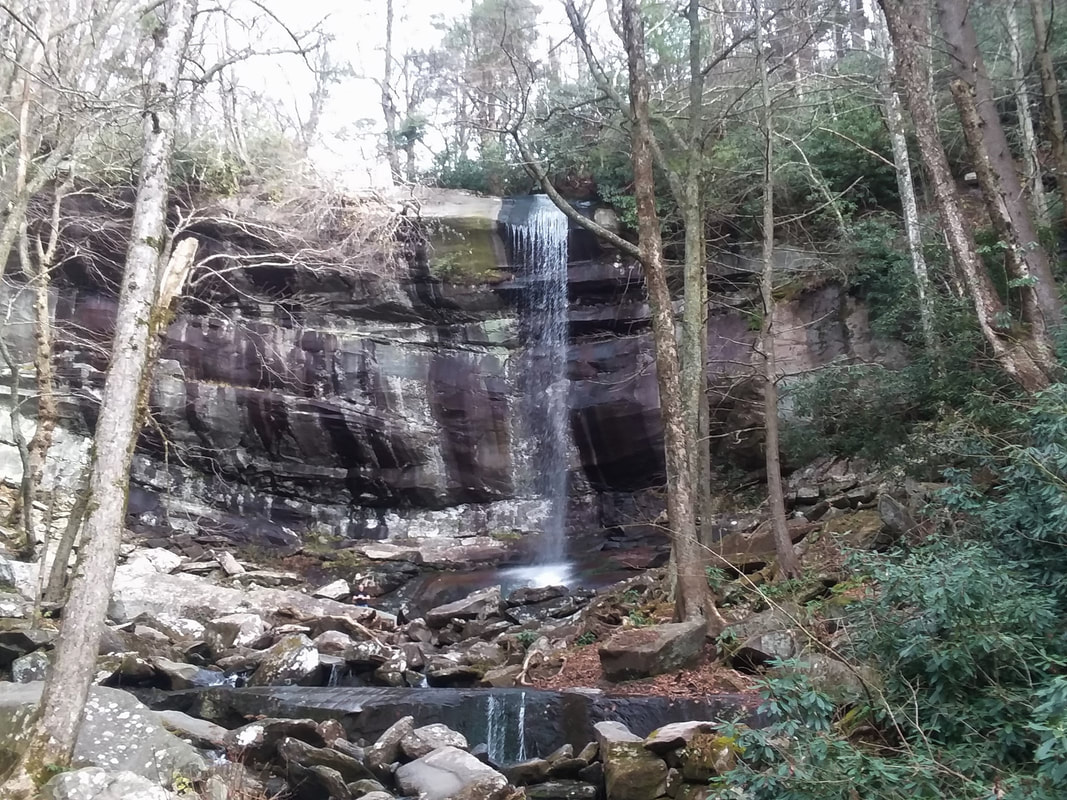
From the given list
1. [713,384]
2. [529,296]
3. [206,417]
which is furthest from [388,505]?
[713,384]

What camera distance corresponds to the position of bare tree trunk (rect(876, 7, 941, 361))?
10.5m

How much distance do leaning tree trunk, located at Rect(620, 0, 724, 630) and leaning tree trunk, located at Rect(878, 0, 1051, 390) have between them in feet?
8.97

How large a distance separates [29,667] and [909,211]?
44.0 ft

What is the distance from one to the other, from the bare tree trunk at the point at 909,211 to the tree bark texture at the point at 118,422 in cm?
933

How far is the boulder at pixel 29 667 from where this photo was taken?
7.30 metres

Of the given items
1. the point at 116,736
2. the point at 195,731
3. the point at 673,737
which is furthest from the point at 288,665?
the point at 673,737

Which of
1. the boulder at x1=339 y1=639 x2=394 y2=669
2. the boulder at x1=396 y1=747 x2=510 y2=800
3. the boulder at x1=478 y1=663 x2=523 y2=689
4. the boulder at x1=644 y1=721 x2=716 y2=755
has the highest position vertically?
the boulder at x1=644 y1=721 x2=716 y2=755

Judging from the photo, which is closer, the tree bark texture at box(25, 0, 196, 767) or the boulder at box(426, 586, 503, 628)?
the tree bark texture at box(25, 0, 196, 767)

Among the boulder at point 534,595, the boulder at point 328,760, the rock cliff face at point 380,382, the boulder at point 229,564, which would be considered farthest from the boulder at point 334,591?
the boulder at point 328,760

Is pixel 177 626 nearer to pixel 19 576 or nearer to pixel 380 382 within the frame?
pixel 19 576

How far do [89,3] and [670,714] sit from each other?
1248 centimetres

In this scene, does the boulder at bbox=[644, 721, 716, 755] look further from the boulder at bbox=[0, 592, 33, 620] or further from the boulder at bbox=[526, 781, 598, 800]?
the boulder at bbox=[0, 592, 33, 620]

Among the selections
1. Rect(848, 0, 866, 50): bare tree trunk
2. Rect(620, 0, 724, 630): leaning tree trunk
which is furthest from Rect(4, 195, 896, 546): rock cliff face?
Rect(620, 0, 724, 630): leaning tree trunk

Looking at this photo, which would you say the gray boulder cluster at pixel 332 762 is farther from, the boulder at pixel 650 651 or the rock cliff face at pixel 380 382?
the rock cliff face at pixel 380 382
